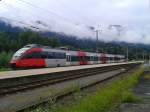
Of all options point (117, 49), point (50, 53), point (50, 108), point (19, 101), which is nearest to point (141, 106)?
point (50, 108)

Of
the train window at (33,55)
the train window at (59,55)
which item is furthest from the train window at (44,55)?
the train window at (59,55)

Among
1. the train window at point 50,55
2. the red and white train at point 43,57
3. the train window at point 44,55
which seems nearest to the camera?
the red and white train at point 43,57

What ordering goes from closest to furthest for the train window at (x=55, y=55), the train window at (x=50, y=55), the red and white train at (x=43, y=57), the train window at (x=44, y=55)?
the red and white train at (x=43, y=57) → the train window at (x=44, y=55) → the train window at (x=50, y=55) → the train window at (x=55, y=55)

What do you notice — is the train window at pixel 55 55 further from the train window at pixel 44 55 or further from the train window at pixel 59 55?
the train window at pixel 44 55

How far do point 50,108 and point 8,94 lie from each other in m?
8.01

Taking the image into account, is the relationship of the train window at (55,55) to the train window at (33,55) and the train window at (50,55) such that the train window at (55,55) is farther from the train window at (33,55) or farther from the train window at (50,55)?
the train window at (33,55)

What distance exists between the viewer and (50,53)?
175ft

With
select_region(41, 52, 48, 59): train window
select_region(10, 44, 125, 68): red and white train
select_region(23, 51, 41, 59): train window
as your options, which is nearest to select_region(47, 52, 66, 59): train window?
select_region(10, 44, 125, 68): red and white train

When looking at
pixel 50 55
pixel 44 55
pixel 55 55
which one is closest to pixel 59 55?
pixel 55 55

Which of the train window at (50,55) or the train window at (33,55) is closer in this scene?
the train window at (33,55)

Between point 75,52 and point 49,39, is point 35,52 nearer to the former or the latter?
point 75,52

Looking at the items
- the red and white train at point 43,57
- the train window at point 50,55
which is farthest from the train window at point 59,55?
the train window at point 50,55

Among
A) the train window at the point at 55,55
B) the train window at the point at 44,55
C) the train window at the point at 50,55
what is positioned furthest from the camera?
the train window at the point at 55,55

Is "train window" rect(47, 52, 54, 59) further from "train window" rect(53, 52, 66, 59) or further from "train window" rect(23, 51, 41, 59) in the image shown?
"train window" rect(23, 51, 41, 59)
